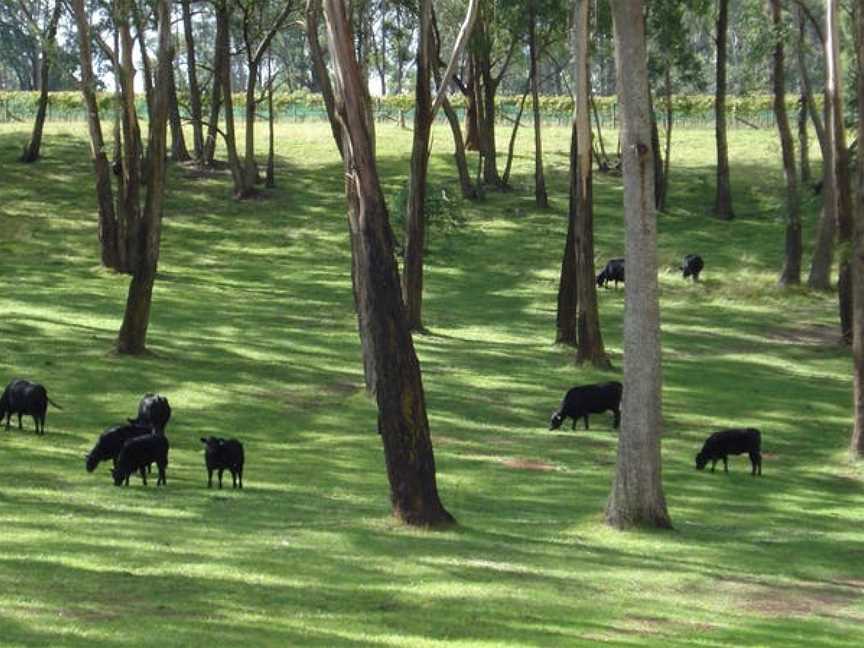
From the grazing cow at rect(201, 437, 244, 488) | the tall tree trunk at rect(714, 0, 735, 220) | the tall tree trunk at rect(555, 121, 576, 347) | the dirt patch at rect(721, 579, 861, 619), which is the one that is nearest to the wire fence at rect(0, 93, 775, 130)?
the tall tree trunk at rect(714, 0, 735, 220)

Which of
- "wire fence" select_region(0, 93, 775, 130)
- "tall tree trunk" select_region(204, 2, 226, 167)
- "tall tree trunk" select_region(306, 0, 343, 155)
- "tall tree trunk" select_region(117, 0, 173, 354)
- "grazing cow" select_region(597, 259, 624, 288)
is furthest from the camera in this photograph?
"wire fence" select_region(0, 93, 775, 130)

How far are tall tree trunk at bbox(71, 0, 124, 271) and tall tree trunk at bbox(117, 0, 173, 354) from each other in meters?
6.39

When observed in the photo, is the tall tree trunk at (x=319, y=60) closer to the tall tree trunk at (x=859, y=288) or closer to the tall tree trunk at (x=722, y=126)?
the tall tree trunk at (x=859, y=288)

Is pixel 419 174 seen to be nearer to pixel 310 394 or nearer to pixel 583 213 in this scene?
pixel 583 213

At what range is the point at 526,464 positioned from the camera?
28953mm

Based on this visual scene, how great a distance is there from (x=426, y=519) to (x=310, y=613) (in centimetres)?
593

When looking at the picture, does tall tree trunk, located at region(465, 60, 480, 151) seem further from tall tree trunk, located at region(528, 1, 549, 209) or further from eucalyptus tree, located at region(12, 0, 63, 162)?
eucalyptus tree, located at region(12, 0, 63, 162)

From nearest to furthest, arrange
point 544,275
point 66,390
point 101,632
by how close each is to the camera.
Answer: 1. point 101,632
2. point 66,390
3. point 544,275

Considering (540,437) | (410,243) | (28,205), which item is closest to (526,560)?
(540,437)

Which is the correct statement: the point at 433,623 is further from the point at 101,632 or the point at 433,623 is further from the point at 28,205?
the point at 28,205

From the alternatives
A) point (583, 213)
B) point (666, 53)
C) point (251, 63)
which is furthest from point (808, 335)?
point (251, 63)

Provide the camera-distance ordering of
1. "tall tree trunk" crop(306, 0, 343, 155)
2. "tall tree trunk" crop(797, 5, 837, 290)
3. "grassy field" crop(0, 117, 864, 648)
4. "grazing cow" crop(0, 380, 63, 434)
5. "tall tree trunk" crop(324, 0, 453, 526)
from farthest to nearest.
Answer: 1. "tall tree trunk" crop(797, 5, 837, 290)
2. "tall tree trunk" crop(306, 0, 343, 155)
3. "grazing cow" crop(0, 380, 63, 434)
4. "tall tree trunk" crop(324, 0, 453, 526)
5. "grassy field" crop(0, 117, 864, 648)

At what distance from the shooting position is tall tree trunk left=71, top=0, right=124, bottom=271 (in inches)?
1785

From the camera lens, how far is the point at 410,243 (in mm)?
43906
